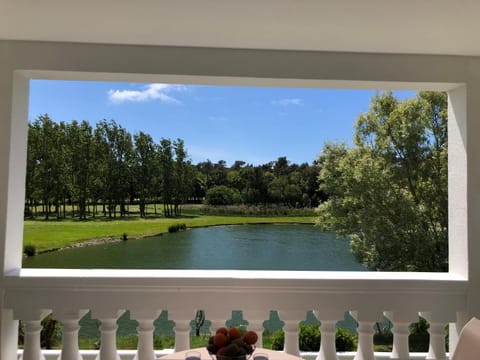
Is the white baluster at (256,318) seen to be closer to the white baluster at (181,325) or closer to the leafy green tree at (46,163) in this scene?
the white baluster at (181,325)

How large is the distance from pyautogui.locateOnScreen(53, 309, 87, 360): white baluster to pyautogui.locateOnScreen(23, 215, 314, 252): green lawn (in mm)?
7544

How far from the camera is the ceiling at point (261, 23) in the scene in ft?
4.67

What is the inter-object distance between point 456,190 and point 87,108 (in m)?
12.4

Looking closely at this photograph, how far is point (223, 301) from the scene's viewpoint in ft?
6.05

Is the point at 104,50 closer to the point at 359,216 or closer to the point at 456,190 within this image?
the point at 456,190

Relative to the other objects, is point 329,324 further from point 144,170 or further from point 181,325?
point 144,170

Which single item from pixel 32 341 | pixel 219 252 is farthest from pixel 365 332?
pixel 219 252

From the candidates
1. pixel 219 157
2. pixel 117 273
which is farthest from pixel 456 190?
pixel 219 157

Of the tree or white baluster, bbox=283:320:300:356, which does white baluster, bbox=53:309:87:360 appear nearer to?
white baluster, bbox=283:320:300:356

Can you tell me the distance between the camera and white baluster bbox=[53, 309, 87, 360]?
1789 mm

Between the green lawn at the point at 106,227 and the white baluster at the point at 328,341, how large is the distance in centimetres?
758

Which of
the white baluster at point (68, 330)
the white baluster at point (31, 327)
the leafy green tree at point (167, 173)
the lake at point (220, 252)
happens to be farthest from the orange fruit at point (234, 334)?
the leafy green tree at point (167, 173)

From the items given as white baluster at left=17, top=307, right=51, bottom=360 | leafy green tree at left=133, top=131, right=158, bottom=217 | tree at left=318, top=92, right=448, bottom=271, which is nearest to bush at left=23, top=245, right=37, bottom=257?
leafy green tree at left=133, top=131, right=158, bottom=217

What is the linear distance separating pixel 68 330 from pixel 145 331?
38 cm
